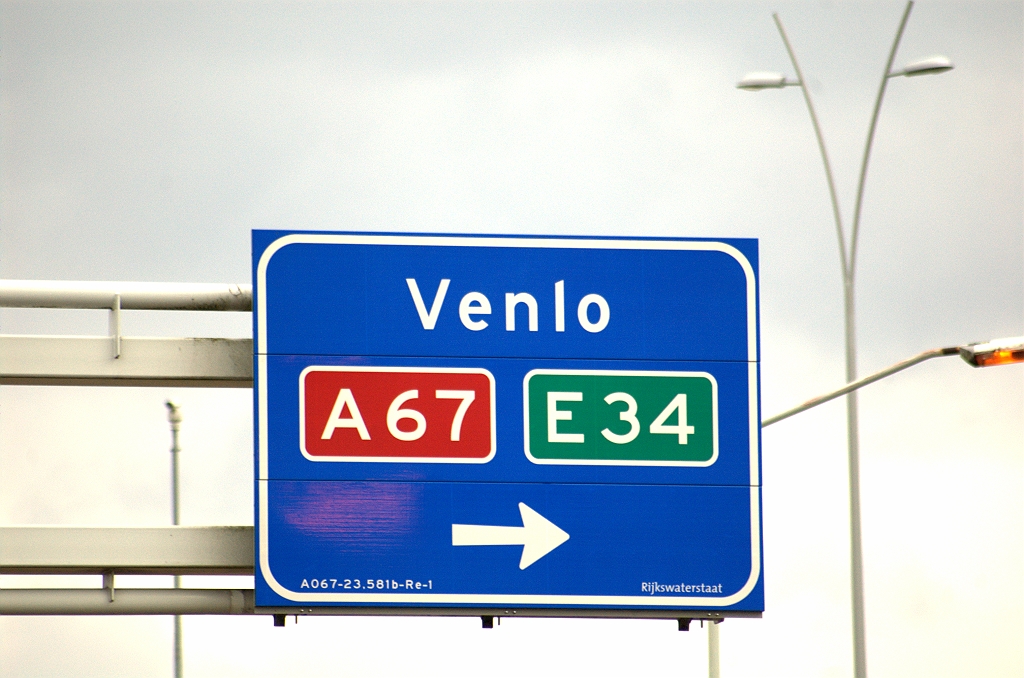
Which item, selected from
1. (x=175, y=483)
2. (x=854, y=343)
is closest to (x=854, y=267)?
(x=854, y=343)

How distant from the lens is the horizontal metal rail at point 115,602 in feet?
32.2

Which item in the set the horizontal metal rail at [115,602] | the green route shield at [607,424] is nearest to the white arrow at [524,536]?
the green route shield at [607,424]

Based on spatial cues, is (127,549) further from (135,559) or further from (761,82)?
(761,82)

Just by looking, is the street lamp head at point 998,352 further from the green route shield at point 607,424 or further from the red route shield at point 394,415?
the red route shield at point 394,415

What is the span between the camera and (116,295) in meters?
9.89

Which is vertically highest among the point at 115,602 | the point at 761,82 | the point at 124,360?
the point at 761,82

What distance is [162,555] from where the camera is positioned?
976 cm

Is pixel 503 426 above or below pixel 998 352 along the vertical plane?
below

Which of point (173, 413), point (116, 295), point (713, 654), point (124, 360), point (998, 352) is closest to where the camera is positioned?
point (124, 360)

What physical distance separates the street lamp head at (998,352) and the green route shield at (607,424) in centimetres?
462

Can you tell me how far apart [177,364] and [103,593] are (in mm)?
1413

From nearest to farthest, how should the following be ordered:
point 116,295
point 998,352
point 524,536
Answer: point 524,536, point 116,295, point 998,352

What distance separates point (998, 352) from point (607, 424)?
504cm

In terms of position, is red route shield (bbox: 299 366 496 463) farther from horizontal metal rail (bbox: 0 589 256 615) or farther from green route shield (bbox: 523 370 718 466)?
horizontal metal rail (bbox: 0 589 256 615)
